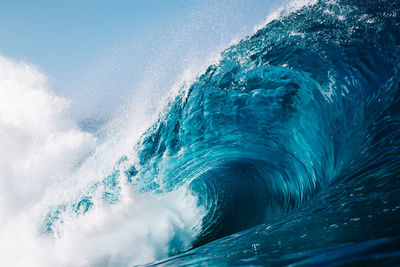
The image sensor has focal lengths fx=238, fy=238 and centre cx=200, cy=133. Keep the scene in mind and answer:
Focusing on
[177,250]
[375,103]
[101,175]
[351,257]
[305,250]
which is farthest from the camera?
[101,175]

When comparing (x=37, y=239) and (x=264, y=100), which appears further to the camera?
(x=37, y=239)

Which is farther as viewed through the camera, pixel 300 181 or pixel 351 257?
pixel 300 181

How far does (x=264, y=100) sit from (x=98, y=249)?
5.99 meters

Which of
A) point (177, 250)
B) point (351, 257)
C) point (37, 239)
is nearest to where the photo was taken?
point (351, 257)

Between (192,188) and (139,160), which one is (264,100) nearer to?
(139,160)

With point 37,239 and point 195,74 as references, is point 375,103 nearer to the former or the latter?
point 195,74

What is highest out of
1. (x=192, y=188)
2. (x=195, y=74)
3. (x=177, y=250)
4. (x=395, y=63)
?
(x=195, y=74)

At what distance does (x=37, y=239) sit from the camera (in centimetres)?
798

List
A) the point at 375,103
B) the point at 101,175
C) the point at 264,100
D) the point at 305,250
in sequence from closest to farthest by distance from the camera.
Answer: the point at 305,250, the point at 375,103, the point at 264,100, the point at 101,175

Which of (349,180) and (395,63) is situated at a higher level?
(395,63)

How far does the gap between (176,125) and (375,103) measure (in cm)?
407

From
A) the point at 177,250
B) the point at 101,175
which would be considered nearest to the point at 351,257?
the point at 177,250

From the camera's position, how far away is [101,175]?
22.7ft

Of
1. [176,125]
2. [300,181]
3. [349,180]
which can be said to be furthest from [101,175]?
[349,180]
